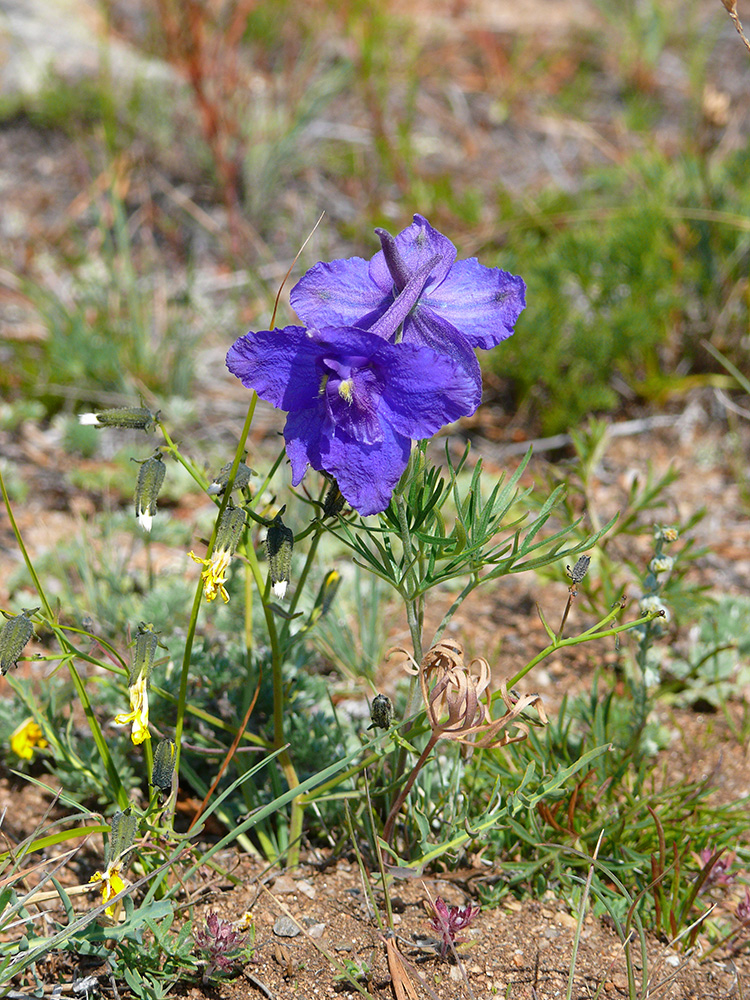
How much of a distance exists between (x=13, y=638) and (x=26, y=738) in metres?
0.67

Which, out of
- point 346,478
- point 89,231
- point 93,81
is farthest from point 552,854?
point 93,81

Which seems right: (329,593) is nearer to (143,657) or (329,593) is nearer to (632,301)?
(143,657)

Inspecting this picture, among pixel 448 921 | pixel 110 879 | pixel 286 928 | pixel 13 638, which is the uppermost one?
pixel 13 638

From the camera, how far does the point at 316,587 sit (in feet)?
9.12

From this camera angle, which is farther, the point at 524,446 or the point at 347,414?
the point at 524,446

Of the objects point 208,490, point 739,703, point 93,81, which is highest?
point 93,81

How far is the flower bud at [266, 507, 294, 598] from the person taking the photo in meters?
1.48

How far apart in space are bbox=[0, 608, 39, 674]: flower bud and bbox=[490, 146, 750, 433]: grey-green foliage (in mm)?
2475

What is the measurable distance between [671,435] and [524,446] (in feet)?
2.09

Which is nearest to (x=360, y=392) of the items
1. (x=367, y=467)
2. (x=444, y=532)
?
(x=367, y=467)

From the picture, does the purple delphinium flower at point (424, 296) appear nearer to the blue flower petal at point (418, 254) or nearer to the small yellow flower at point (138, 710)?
the blue flower petal at point (418, 254)

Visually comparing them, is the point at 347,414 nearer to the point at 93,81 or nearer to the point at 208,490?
the point at 208,490

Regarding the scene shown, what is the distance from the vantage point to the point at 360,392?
1339 mm

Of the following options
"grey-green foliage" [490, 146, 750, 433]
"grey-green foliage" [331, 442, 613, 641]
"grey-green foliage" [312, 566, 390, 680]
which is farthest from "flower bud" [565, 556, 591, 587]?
"grey-green foliage" [490, 146, 750, 433]
